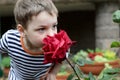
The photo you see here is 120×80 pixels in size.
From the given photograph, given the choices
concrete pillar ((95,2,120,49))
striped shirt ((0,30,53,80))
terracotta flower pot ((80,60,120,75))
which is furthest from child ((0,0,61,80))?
concrete pillar ((95,2,120,49))

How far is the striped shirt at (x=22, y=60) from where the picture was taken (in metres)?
Answer: 2.05

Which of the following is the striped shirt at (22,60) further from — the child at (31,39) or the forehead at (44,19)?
the forehead at (44,19)

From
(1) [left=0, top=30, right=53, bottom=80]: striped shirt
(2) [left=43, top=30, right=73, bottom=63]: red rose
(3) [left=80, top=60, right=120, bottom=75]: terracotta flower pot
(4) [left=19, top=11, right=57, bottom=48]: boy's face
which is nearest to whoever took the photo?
(2) [left=43, top=30, right=73, bottom=63]: red rose

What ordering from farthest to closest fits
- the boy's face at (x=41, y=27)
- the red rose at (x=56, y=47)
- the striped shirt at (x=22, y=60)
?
1. the striped shirt at (x=22, y=60)
2. the boy's face at (x=41, y=27)
3. the red rose at (x=56, y=47)

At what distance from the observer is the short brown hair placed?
179cm

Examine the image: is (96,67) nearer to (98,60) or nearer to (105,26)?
(98,60)

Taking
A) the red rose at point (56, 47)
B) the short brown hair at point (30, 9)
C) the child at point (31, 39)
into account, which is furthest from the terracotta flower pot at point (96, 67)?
the red rose at point (56, 47)

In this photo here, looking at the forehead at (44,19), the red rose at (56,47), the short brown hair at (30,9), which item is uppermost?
the short brown hair at (30,9)

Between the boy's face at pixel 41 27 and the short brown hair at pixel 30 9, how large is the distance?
2 cm

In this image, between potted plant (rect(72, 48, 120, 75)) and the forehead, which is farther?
potted plant (rect(72, 48, 120, 75))

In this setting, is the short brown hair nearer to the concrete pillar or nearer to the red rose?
the red rose

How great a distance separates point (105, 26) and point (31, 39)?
142 inches

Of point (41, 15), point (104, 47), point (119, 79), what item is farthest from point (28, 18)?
point (104, 47)

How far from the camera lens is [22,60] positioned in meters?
2.08
